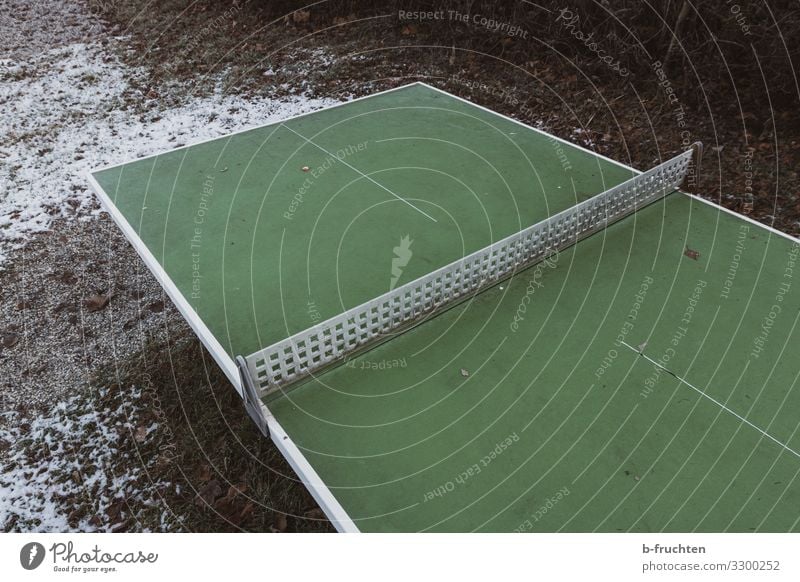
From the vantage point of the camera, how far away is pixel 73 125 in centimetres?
1020

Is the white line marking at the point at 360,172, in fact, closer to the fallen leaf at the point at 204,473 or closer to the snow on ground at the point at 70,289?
the snow on ground at the point at 70,289

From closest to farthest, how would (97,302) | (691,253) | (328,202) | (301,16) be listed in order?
(691,253) → (328,202) → (97,302) → (301,16)

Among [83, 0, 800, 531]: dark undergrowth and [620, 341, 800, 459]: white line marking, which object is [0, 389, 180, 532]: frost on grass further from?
[620, 341, 800, 459]: white line marking

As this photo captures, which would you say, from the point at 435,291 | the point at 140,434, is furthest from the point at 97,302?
the point at 435,291

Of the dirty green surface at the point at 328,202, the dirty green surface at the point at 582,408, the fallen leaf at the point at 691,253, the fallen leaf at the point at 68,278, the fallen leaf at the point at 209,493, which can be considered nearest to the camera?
the dirty green surface at the point at 582,408

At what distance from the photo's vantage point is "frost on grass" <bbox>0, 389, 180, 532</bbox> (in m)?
4.49

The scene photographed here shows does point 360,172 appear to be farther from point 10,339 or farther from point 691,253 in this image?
point 10,339

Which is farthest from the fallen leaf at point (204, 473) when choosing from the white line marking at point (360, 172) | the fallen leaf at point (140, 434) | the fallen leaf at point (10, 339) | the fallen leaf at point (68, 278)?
the fallen leaf at point (68, 278)

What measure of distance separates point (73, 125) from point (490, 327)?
9352 mm

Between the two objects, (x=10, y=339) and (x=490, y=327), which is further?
(x=10, y=339)

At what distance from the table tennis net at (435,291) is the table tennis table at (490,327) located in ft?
0.06

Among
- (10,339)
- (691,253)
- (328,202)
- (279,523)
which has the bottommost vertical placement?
(10,339)

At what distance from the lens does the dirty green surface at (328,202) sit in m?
4.87

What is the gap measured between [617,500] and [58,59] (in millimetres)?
14613
